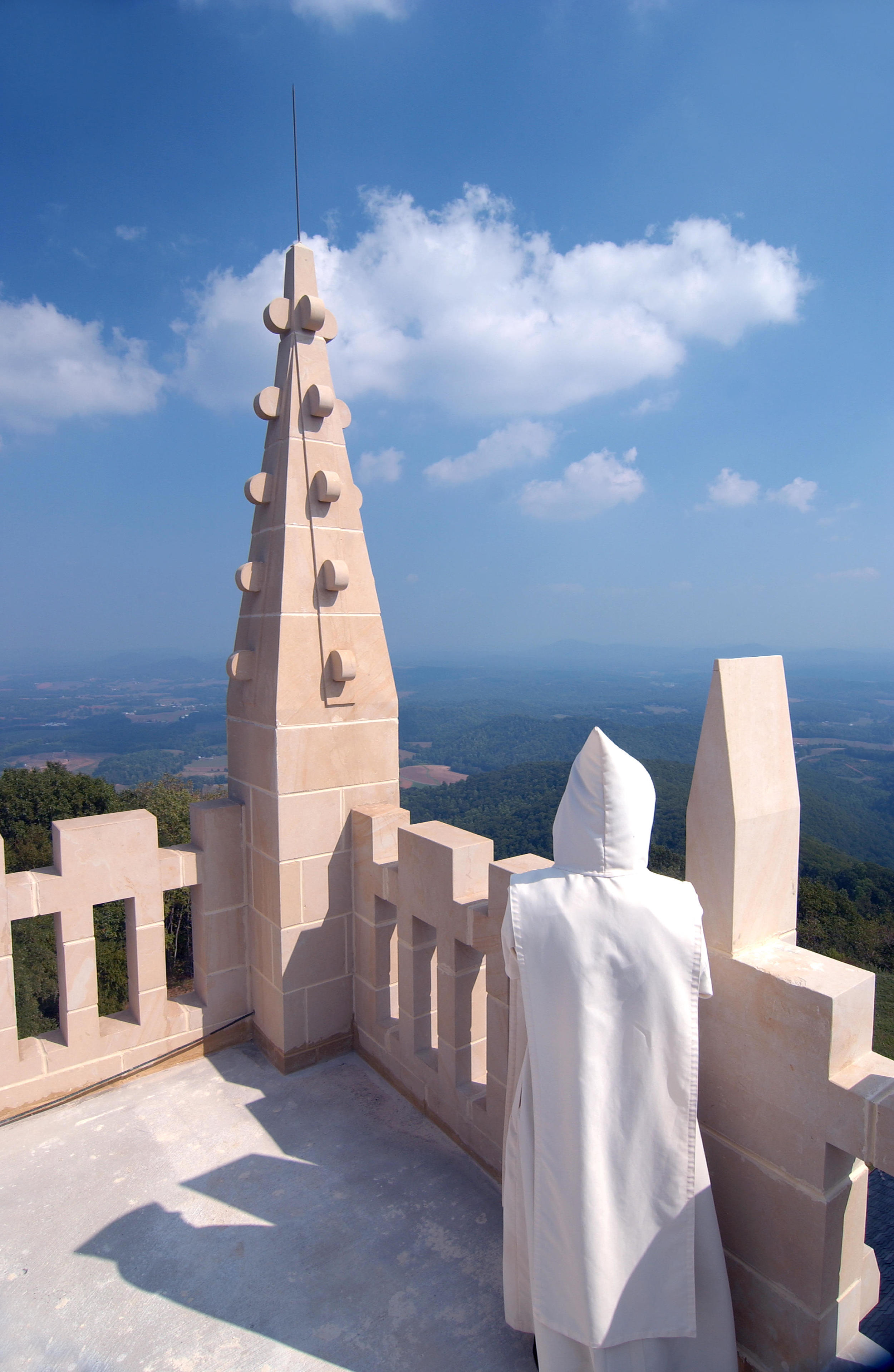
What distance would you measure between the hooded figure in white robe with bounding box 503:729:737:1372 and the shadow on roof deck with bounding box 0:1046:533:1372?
813 millimetres

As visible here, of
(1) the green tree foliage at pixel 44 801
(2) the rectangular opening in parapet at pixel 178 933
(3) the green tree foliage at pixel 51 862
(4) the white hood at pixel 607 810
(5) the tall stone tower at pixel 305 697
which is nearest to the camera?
(4) the white hood at pixel 607 810

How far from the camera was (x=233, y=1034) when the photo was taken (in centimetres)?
551

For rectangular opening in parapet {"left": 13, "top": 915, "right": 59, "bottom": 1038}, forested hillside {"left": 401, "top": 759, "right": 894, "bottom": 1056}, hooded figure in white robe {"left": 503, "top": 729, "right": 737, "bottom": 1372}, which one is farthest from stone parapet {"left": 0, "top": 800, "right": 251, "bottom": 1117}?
rectangular opening in parapet {"left": 13, "top": 915, "right": 59, "bottom": 1038}

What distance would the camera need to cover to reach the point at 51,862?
14.3 metres

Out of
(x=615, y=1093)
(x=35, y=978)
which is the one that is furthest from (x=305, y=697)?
(x=35, y=978)

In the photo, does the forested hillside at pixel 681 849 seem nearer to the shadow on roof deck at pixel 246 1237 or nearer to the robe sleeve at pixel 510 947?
the shadow on roof deck at pixel 246 1237

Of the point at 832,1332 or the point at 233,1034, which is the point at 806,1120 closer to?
the point at 832,1332

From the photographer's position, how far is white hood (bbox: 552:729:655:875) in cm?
242

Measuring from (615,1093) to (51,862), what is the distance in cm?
1444

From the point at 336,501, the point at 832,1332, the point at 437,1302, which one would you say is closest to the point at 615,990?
the point at 832,1332

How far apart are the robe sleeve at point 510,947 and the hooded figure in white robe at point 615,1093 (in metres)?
0.01

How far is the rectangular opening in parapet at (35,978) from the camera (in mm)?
15562

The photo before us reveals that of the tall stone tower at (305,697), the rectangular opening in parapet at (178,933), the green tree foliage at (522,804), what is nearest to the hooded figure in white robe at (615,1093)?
the tall stone tower at (305,697)

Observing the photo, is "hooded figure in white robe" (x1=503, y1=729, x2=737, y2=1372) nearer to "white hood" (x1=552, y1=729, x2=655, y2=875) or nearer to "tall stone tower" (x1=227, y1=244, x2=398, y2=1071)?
"white hood" (x1=552, y1=729, x2=655, y2=875)
